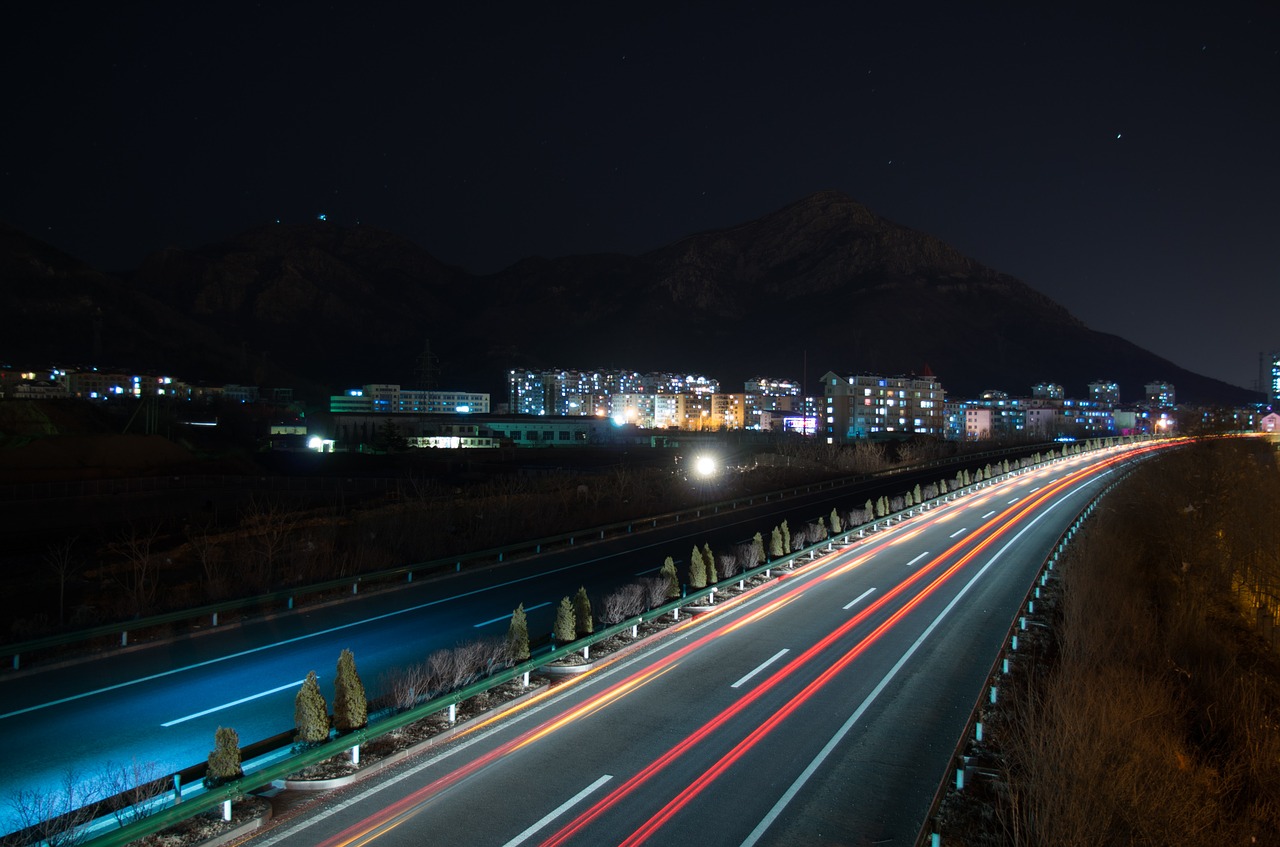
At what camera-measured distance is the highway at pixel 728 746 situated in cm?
840

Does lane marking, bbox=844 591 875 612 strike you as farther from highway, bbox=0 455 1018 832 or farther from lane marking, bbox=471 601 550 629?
lane marking, bbox=471 601 550 629

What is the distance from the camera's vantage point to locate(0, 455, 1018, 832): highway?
10.3 m

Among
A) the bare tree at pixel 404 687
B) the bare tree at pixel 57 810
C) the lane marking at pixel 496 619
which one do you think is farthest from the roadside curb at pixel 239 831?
the lane marking at pixel 496 619

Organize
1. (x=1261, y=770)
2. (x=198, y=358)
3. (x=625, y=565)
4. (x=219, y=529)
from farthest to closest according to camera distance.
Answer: (x=198, y=358)
(x=219, y=529)
(x=625, y=565)
(x=1261, y=770)

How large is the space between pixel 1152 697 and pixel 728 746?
9.07 meters

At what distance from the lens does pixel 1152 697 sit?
14.1 meters

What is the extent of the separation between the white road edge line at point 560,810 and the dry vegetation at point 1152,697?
4039 mm

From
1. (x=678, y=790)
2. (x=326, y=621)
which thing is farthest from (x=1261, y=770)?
(x=326, y=621)

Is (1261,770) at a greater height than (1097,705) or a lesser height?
lesser

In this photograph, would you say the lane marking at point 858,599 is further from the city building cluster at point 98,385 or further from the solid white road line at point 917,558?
the city building cluster at point 98,385

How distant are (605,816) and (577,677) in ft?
15.9

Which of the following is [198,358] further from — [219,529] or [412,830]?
[412,830]

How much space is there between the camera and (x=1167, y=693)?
16.4 meters

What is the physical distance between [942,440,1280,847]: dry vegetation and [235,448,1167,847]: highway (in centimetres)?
106
